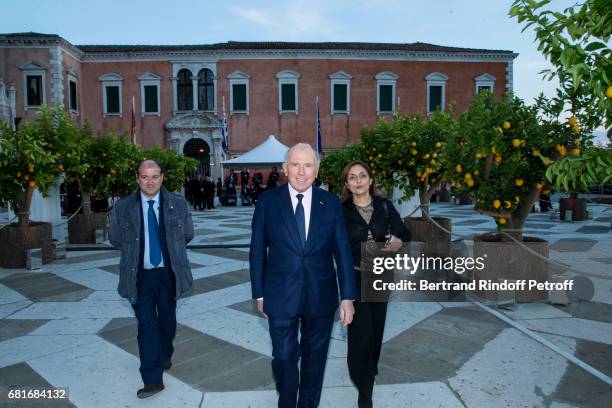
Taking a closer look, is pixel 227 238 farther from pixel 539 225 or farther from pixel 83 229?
pixel 539 225

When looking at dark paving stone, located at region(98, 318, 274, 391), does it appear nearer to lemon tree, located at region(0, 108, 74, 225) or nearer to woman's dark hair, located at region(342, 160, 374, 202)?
woman's dark hair, located at region(342, 160, 374, 202)

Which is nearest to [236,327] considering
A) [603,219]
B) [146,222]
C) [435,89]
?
[146,222]

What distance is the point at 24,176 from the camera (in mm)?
8344

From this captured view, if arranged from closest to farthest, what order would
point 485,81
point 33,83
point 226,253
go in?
1. point 226,253
2. point 33,83
3. point 485,81

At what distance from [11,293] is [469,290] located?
6.19m

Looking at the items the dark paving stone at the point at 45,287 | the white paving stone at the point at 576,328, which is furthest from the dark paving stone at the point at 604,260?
the dark paving stone at the point at 45,287

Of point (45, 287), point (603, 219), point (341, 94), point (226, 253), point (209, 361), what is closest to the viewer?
point (209, 361)

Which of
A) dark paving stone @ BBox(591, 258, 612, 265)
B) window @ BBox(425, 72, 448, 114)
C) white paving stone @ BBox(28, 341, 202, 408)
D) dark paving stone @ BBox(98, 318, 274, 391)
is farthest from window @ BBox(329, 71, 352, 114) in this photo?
white paving stone @ BBox(28, 341, 202, 408)

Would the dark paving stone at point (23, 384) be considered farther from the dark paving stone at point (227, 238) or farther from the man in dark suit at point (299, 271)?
the dark paving stone at point (227, 238)

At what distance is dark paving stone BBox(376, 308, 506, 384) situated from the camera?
12.6 ft

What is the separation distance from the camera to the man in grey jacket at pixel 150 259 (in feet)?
11.6

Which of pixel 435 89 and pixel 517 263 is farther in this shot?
pixel 435 89

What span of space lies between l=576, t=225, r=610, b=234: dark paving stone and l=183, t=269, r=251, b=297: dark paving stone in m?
9.00

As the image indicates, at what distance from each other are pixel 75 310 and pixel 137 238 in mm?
2756
